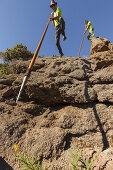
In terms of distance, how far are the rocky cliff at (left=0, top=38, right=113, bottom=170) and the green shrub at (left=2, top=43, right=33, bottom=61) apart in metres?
3.23

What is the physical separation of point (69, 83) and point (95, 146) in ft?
7.84

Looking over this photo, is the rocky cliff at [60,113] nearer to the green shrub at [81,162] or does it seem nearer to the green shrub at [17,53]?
the green shrub at [81,162]

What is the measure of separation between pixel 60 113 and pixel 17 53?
6.86 metres

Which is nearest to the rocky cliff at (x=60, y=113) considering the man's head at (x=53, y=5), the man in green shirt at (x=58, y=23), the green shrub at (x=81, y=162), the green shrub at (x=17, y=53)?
the green shrub at (x=81, y=162)

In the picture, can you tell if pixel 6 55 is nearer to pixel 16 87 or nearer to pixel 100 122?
pixel 16 87

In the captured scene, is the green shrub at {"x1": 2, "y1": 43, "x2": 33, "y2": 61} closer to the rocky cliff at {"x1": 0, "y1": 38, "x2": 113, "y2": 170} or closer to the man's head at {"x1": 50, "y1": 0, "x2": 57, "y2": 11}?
the rocky cliff at {"x1": 0, "y1": 38, "x2": 113, "y2": 170}

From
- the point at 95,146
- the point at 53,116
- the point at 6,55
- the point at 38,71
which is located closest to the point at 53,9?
the point at 38,71

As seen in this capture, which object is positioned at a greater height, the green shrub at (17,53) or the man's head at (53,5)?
the man's head at (53,5)

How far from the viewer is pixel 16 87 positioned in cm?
430

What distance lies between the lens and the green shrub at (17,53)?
8.10 m

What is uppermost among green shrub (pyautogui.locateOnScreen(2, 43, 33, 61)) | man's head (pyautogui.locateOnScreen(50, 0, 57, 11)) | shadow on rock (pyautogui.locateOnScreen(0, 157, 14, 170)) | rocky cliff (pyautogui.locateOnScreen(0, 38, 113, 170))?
man's head (pyautogui.locateOnScreen(50, 0, 57, 11))

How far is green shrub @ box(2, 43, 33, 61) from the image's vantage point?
8099 millimetres

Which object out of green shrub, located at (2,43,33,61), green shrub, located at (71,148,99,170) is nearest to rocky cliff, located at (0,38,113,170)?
green shrub, located at (71,148,99,170)

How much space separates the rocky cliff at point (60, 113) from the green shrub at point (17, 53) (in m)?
3.23
